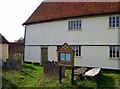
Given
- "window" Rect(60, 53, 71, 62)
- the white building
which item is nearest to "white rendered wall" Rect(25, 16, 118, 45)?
the white building

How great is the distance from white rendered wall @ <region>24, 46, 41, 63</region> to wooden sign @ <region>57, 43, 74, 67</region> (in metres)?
12.3

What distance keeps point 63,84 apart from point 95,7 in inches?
411

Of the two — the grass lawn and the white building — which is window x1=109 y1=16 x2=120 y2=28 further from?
the grass lawn

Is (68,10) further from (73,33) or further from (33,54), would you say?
(33,54)

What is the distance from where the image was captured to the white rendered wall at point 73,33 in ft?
81.0

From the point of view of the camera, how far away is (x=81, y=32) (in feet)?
87.9

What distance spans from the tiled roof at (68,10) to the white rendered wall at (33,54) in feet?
11.0

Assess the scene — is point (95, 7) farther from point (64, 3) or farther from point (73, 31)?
point (64, 3)

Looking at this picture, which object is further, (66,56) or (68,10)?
(68,10)

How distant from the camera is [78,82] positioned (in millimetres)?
19078

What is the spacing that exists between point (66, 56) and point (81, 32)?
7264 millimetres

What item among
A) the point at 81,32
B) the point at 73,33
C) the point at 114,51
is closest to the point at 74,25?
the point at 73,33

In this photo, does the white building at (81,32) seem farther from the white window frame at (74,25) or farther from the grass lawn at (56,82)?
the grass lawn at (56,82)

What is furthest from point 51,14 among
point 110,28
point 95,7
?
point 110,28
